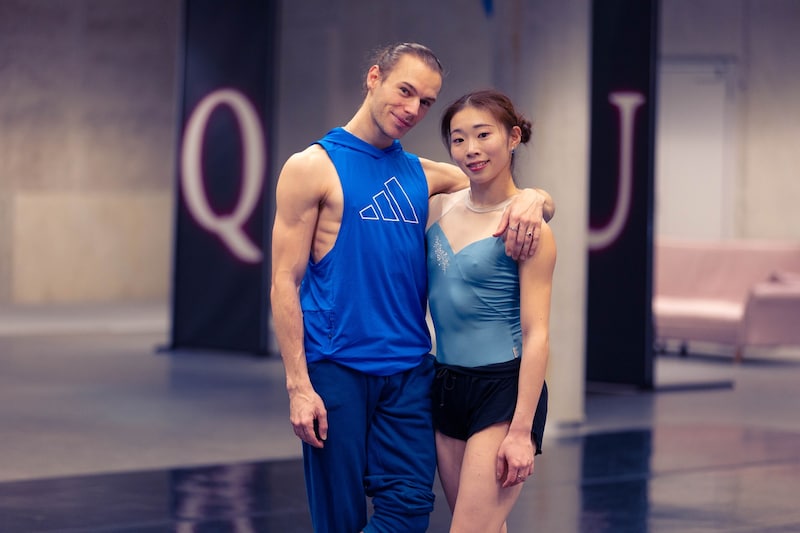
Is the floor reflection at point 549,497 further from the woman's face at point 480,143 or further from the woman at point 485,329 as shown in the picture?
the woman's face at point 480,143

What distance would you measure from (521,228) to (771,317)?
8646 millimetres

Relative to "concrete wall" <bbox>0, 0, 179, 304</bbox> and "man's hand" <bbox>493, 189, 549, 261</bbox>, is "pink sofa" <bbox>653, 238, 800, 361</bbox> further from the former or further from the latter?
"man's hand" <bbox>493, 189, 549, 261</bbox>

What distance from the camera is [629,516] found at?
5500 mm

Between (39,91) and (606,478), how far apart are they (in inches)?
439

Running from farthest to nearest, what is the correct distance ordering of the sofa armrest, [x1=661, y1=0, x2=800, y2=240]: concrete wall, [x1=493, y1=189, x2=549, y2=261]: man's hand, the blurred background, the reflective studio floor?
[x1=661, y1=0, x2=800, y2=240]: concrete wall
the sofa armrest
the blurred background
the reflective studio floor
[x1=493, y1=189, x2=549, y2=261]: man's hand

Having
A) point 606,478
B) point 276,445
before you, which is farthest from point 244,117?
point 606,478

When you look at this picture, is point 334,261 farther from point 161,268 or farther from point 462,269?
point 161,268

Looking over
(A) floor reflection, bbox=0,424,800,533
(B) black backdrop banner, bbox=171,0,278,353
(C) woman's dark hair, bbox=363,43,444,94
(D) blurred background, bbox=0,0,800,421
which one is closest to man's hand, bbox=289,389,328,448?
(C) woman's dark hair, bbox=363,43,444,94

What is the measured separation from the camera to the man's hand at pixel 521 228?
3057 mm

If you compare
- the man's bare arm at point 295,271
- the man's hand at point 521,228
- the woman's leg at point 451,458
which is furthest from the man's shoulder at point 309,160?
the woman's leg at point 451,458

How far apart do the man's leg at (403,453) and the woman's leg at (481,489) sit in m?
0.10

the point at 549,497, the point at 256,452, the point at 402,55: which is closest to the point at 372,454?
the point at 402,55

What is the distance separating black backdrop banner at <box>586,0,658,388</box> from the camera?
29.6 feet

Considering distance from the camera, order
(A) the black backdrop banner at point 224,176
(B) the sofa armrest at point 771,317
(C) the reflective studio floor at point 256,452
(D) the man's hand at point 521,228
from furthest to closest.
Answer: (B) the sofa armrest at point 771,317 < (A) the black backdrop banner at point 224,176 < (C) the reflective studio floor at point 256,452 < (D) the man's hand at point 521,228
